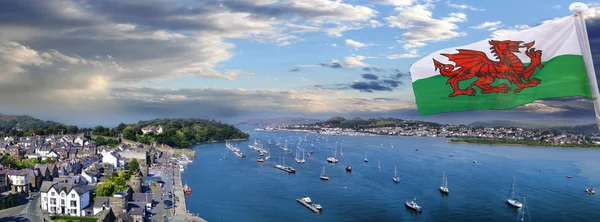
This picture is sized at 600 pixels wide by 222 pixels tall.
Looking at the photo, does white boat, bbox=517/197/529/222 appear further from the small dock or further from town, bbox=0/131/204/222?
town, bbox=0/131/204/222

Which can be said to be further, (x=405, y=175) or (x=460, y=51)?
(x=405, y=175)

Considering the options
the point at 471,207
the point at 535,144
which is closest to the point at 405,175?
the point at 471,207

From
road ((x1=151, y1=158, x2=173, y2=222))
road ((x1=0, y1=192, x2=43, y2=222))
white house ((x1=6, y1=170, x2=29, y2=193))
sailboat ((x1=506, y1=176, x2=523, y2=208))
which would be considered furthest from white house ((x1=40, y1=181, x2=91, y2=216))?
sailboat ((x1=506, y1=176, x2=523, y2=208))

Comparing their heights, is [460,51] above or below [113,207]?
above

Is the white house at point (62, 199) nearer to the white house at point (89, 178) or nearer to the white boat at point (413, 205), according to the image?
the white house at point (89, 178)

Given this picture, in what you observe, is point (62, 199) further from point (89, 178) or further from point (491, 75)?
point (491, 75)

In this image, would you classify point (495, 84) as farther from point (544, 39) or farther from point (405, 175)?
point (405, 175)
